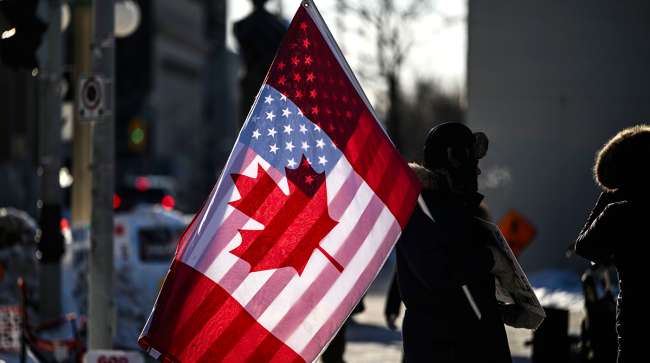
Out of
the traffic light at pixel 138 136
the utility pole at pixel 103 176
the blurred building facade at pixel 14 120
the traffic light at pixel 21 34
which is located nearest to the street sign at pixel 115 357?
→ the utility pole at pixel 103 176

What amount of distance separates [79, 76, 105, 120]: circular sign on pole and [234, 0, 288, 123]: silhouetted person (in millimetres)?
1195

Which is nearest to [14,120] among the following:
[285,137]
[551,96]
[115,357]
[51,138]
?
[551,96]

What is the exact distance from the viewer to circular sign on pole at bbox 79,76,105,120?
992 centimetres

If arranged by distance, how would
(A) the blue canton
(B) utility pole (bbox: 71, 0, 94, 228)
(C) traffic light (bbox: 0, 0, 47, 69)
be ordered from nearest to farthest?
(A) the blue canton < (C) traffic light (bbox: 0, 0, 47, 69) < (B) utility pole (bbox: 71, 0, 94, 228)

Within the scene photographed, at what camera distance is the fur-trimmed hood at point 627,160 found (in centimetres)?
568

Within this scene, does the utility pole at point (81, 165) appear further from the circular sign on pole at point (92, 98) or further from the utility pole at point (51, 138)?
the circular sign on pole at point (92, 98)

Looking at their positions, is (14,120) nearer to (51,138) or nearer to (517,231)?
(517,231)

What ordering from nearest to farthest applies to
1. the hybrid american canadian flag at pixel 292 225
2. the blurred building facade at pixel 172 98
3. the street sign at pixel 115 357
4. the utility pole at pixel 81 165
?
1. the hybrid american canadian flag at pixel 292 225
2. the street sign at pixel 115 357
3. the utility pole at pixel 81 165
4. the blurred building facade at pixel 172 98

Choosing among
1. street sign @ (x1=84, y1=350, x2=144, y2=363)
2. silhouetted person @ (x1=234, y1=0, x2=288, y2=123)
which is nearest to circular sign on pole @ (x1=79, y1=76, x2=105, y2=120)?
silhouetted person @ (x1=234, y1=0, x2=288, y2=123)

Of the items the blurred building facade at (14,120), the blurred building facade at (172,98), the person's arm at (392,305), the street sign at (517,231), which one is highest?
the blurred building facade at (172,98)

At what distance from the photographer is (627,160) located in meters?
5.70

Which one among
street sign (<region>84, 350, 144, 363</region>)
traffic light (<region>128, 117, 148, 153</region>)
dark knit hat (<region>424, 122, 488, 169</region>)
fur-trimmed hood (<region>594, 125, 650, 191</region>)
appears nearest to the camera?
dark knit hat (<region>424, 122, 488, 169</region>)

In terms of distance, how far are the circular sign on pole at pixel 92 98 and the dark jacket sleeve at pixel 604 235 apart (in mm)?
5056

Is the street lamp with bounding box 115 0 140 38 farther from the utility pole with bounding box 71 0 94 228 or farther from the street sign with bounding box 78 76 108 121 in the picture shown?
the street sign with bounding box 78 76 108 121
